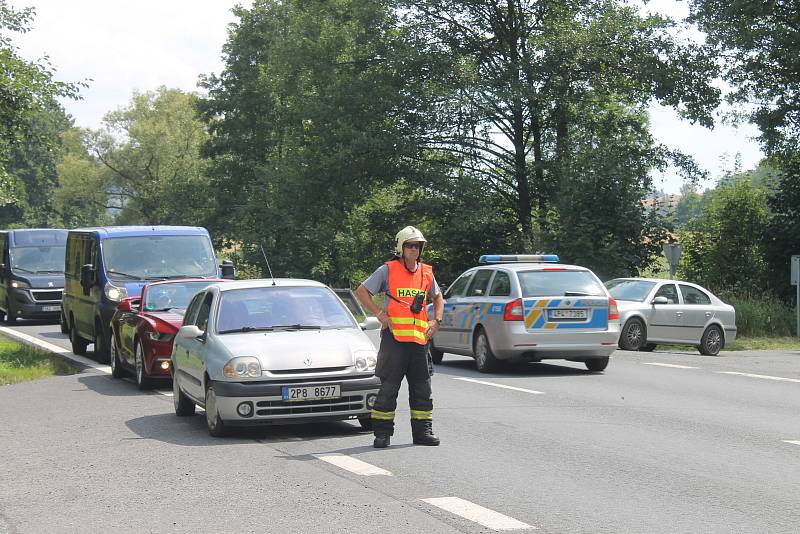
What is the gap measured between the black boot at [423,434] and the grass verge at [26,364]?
8.19m

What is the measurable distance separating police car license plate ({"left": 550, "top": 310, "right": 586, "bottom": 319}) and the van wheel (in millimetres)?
943

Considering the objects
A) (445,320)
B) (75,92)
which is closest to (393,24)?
(75,92)

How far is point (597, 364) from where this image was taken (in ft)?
59.3

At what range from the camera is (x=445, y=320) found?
19328 millimetres

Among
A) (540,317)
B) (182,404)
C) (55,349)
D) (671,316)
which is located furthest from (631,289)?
(182,404)

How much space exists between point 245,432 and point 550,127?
36369 millimetres

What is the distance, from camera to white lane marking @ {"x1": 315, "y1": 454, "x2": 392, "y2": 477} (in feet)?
28.7

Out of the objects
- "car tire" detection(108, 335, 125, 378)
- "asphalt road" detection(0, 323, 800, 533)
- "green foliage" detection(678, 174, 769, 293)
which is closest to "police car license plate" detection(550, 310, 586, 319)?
"asphalt road" detection(0, 323, 800, 533)

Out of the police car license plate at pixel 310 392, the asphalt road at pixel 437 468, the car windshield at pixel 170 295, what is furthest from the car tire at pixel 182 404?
the car windshield at pixel 170 295

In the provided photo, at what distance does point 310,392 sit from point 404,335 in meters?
1.05

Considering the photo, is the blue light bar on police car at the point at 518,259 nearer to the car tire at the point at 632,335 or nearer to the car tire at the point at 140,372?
the car tire at the point at 632,335

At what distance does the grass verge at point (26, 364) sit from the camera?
56.3 feet

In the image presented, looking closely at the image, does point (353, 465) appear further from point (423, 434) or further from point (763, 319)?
point (763, 319)

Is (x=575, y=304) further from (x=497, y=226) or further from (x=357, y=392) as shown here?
(x=497, y=226)
